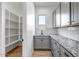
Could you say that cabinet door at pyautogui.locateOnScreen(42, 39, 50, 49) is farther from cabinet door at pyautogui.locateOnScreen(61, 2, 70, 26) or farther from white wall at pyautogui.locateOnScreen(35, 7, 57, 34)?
cabinet door at pyautogui.locateOnScreen(61, 2, 70, 26)

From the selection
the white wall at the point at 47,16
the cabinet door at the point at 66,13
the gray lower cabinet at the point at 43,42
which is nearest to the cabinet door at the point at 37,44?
the gray lower cabinet at the point at 43,42

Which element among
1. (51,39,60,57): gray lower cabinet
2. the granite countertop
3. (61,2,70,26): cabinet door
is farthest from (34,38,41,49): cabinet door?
the granite countertop

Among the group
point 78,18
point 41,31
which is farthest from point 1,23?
point 41,31

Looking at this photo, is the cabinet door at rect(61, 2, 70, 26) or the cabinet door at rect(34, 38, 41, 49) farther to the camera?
the cabinet door at rect(34, 38, 41, 49)

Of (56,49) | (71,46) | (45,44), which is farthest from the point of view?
(45,44)

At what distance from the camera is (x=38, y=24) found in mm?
6008

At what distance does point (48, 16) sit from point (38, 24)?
0.76m

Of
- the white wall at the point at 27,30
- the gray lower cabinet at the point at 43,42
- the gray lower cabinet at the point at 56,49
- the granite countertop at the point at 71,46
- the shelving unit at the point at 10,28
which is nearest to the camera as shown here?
the granite countertop at the point at 71,46

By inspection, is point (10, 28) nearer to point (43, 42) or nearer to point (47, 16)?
point (43, 42)

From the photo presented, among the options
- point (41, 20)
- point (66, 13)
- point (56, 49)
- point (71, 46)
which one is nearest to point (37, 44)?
point (41, 20)

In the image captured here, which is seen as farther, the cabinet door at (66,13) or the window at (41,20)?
the window at (41,20)

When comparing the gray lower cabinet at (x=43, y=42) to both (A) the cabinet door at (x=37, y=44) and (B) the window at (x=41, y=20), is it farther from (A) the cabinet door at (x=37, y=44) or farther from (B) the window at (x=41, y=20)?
(B) the window at (x=41, y=20)

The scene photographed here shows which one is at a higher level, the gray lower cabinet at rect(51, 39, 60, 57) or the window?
the window

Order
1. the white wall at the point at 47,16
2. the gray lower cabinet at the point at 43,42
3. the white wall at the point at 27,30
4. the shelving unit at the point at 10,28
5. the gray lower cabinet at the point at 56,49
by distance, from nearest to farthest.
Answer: the gray lower cabinet at the point at 56,49 → the white wall at the point at 27,30 → the shelving unit at the point at 10,28 → the gray lower cabinet at the point at 43,42 → the white wall at the point at 47,16
